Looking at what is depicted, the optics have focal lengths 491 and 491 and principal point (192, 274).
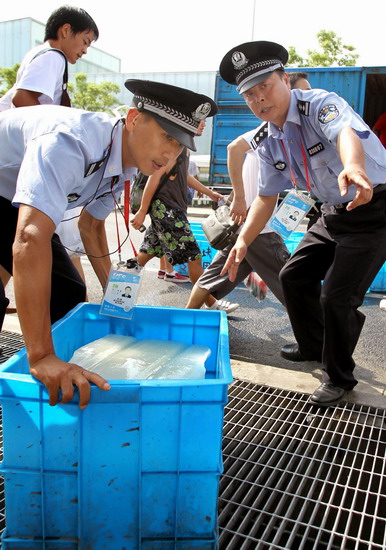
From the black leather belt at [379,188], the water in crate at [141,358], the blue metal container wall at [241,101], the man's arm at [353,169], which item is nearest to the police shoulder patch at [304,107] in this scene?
the man's arm at [353,169]

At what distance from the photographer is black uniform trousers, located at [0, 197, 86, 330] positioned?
2.25 metres

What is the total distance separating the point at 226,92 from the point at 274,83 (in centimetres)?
727

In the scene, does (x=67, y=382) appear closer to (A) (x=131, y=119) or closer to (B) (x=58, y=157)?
(B) (x=58, y=157)

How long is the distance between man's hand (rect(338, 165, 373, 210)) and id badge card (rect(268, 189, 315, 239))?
3.88 feet

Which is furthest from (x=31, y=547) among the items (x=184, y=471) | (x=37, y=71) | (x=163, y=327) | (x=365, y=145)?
(x=37, y=71)

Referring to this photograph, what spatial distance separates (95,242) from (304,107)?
51.9 inches

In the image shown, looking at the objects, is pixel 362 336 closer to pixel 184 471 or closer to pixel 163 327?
pixel 163 327

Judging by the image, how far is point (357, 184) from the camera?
1.89 meters

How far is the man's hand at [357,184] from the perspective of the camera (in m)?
1.85

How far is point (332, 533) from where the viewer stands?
166 cm

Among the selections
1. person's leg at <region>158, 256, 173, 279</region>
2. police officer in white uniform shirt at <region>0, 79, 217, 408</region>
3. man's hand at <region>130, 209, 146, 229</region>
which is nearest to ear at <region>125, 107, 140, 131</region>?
police officer in white uniform shirt at <region>0, 79, 217, 408</region>

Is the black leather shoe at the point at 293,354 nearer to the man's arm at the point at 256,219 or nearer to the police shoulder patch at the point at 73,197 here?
the man's arm at the point at 256,219

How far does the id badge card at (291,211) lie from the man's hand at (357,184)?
1183 mm

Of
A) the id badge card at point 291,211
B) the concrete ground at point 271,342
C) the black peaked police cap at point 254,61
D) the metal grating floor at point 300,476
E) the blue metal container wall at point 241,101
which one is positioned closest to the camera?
the metal grating floor at point 300,476
